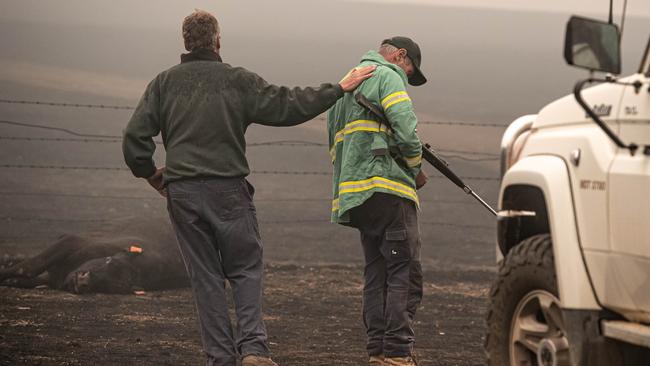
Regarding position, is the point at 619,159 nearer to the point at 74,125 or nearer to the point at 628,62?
the point at 74,125

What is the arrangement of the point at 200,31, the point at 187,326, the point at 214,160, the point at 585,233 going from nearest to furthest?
the point at 585,233, the point at 214,160, the point at 200,31, the point at 187,326

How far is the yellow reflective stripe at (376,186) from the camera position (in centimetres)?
816

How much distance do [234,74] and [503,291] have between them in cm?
212

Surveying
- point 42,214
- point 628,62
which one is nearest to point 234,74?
point 42,214

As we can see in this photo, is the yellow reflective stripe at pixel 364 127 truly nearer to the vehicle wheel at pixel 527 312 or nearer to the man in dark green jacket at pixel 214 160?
the man in dark green jacket at pixel 214 160

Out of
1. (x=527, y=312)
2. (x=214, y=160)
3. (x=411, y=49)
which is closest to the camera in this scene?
(x=527, y=312)

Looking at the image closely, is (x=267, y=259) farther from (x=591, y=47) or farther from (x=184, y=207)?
(x=591, y=47)

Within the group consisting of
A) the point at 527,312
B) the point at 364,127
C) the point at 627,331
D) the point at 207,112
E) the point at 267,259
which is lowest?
the point at 267,259

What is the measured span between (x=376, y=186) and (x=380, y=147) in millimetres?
226

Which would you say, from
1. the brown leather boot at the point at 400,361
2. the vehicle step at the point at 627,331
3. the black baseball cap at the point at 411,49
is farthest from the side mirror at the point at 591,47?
the brown leather boot at the point at 400,361

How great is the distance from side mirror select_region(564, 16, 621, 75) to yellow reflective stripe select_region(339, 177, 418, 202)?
2.77 metres

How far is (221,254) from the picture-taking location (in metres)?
7.88

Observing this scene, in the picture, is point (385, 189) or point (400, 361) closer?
point (385, 189)

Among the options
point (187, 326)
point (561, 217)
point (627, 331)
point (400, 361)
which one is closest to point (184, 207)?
point (400, 361)
